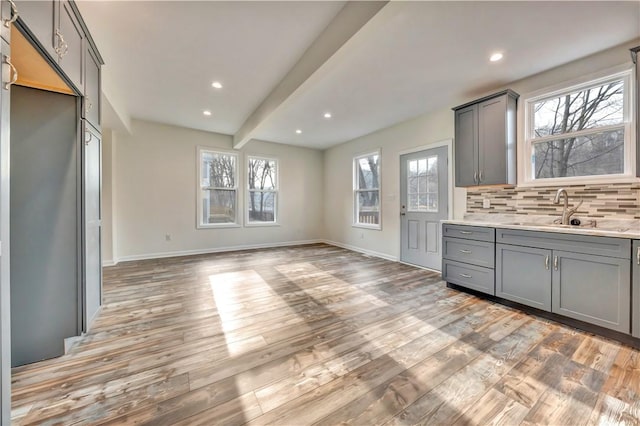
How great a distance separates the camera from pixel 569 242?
2.27 m

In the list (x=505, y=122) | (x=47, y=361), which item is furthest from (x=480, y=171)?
(x=47, y=361)

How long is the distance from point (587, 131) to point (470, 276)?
1930 millimetres

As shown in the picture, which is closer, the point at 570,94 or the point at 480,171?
the point at 570,94

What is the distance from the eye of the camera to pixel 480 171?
3180 millimetres

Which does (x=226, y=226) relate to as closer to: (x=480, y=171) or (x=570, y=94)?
(x=480, y=171)

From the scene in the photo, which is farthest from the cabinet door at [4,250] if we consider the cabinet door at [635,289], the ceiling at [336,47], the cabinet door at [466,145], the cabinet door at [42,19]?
the cabinet door at [466,145]

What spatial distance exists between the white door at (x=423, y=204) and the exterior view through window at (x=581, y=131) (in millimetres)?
1143

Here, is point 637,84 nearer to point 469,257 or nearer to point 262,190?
point 469,257

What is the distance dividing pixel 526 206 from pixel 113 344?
4.39 metres

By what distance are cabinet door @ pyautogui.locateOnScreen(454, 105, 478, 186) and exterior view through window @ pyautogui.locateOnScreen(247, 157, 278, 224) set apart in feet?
13.7

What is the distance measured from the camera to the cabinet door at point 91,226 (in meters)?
1.98

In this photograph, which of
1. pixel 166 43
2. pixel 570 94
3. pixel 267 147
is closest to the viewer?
pixel 166 43

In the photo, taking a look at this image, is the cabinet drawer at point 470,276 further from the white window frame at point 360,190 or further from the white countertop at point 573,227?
the white window frame at point 360,190

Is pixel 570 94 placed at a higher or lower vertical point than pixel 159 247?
higher
